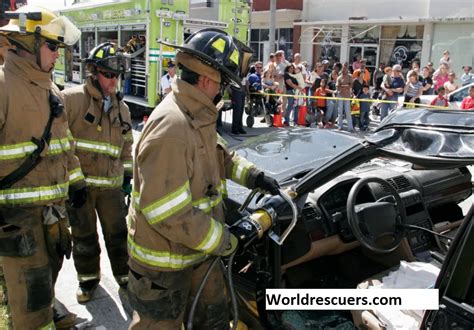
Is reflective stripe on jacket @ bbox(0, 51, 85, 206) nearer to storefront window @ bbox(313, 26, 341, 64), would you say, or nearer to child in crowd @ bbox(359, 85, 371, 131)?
Result: child in crowd @ bbox(359, 85, 371, 131)

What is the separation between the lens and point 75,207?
3363 millimetres

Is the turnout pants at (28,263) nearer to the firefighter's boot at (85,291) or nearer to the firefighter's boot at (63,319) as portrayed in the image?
the firefighter's boot at (63,319)

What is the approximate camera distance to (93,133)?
11.6ft

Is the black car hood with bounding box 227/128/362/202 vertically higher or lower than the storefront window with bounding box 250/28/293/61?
lower

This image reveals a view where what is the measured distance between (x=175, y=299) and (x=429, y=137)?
1.39 metres

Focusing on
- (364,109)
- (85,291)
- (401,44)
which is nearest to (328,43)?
(401,44)

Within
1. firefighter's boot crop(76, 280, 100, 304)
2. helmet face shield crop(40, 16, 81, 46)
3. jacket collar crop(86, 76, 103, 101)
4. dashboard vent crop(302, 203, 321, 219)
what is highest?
helmet face shield crop(40, 16, 81, 46)

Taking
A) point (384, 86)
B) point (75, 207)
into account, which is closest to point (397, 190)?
point (75, 207)

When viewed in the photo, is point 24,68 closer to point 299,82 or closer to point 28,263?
point 28,263

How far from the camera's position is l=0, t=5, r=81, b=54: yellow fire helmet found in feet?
8.80

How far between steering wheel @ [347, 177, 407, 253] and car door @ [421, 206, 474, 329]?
0.91 meters

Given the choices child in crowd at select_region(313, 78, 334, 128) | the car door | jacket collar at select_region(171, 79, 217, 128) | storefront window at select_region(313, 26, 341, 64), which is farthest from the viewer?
storefront window at select_region(313, 26, 341, 64)

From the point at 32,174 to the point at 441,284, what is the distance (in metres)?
2.22

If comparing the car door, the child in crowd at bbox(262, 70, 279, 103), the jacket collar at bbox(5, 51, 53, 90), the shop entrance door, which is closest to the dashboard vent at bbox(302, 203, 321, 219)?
the car door
